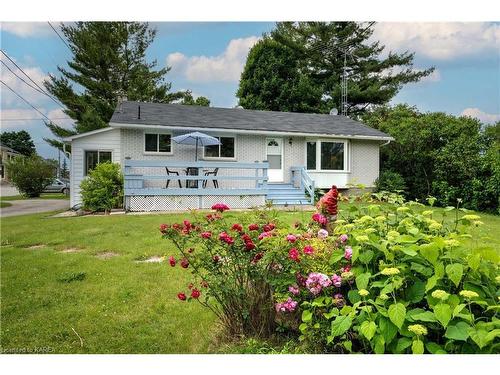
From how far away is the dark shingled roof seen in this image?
931cm

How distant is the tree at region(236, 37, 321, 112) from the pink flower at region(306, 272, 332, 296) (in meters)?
13.2

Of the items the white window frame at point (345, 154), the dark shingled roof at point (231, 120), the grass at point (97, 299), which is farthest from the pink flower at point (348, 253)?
the white window frame at point (345, 154)

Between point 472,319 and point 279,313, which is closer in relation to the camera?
point 472,319

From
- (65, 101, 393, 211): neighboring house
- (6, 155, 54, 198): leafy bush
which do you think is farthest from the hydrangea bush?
(6, 155, 54, 198): leafy bush

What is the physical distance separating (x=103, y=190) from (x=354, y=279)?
23.2 ft

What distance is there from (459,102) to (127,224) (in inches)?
220

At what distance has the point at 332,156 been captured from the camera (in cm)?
1105

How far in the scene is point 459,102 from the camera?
530 cm

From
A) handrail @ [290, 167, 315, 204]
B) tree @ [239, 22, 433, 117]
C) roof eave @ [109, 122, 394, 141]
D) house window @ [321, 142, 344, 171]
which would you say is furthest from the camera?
tree @ [239, 22, 433, 117]

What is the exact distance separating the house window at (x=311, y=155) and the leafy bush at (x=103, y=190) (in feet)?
18.2

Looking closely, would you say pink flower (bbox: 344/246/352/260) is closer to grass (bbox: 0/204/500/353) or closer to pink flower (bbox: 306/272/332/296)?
pink flower (bbox: 306/272/332/296)

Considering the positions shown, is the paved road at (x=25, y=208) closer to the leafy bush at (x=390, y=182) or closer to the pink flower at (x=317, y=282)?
the pink flower at (x=317, y=282)
